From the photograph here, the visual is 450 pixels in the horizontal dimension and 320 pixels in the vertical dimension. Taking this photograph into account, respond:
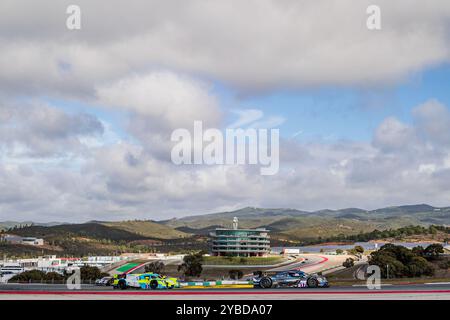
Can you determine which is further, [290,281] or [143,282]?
[143,282]

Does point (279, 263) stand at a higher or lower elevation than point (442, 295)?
lower

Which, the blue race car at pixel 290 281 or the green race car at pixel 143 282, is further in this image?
the green race car at pixel 143 282

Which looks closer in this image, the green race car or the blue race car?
the blue race car
